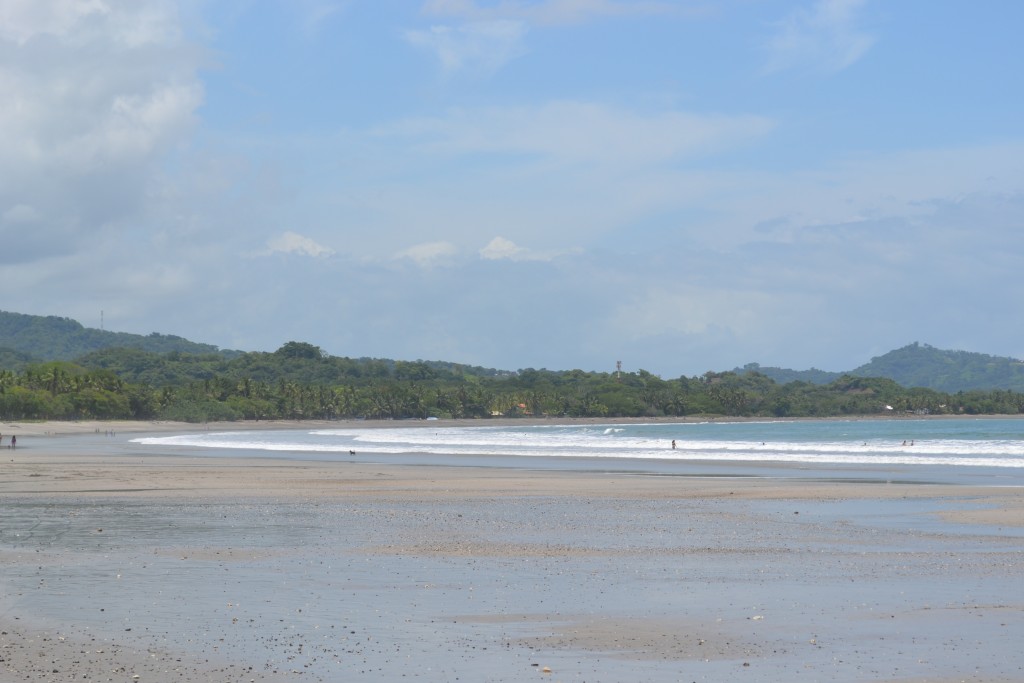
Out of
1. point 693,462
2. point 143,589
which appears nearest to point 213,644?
point 143,589

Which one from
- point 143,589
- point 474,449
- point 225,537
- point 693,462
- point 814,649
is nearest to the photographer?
point 814,649

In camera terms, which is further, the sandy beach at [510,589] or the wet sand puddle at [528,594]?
the wet sand puddle at [528,594]

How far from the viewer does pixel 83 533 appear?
65.1ft

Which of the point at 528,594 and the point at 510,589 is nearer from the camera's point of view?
the point at 528,594

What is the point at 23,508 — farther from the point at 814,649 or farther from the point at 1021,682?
the point at 1021,682

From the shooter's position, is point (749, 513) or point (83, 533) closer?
point (83, 533)

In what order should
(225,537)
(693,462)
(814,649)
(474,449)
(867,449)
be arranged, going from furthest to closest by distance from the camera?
1. (474,449)
2. (867,449)
3. (693,462)
4. (225,537)
5. (814,649)

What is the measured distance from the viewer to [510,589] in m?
14.4

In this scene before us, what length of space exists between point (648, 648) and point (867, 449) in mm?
55331

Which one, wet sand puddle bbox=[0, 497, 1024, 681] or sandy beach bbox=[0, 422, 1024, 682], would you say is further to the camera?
wet sand puddle bbox=[0, 497, 1024, 681]

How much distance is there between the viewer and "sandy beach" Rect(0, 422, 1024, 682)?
10.4 m

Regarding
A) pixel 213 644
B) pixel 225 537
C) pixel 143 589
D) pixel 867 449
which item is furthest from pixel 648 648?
pixel 867 449

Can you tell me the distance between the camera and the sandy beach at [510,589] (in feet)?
34.0

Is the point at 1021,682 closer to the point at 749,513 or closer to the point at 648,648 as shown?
the point at 648,648
